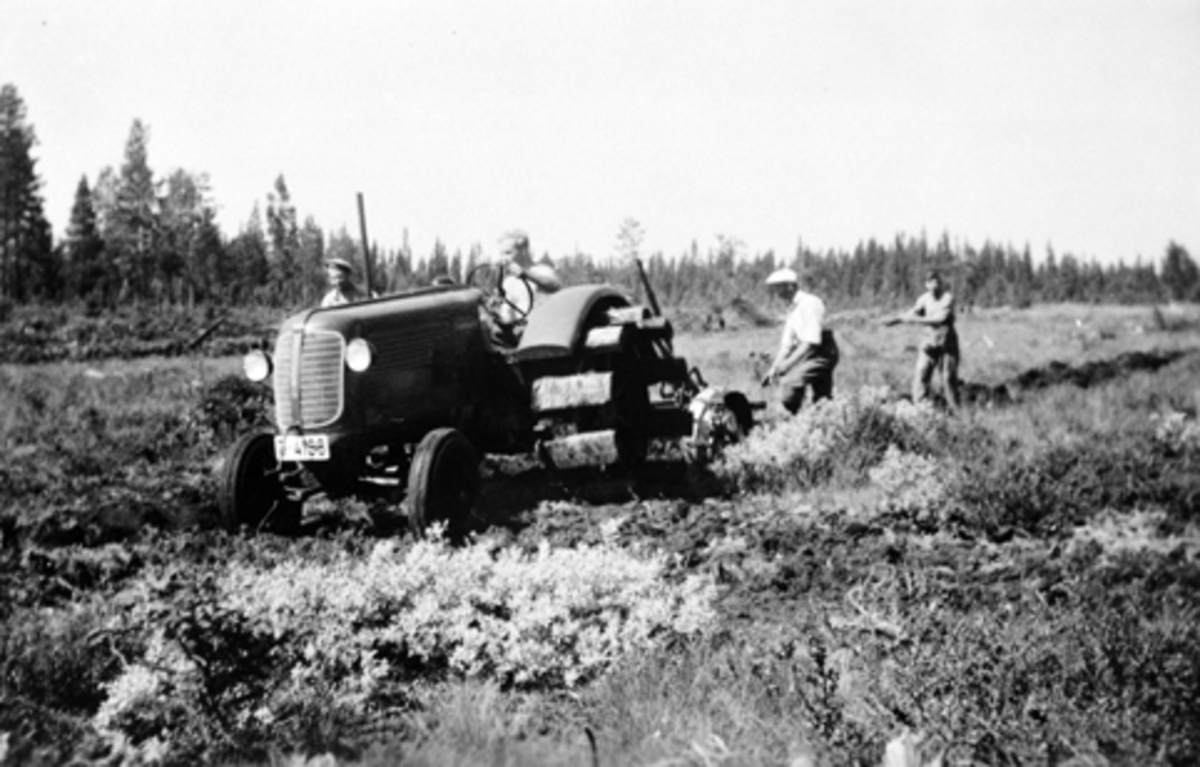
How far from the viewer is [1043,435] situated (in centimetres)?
787

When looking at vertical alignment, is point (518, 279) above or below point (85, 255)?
below

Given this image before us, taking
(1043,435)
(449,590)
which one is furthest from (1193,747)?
(1043,435)

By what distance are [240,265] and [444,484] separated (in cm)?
5560

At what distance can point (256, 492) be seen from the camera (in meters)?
5.97

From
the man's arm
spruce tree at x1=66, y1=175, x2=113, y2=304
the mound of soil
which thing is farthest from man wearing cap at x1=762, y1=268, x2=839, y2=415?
spruce tree at x1=66, y1=175, x2=113, y2=304

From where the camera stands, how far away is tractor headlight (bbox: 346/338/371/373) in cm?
548

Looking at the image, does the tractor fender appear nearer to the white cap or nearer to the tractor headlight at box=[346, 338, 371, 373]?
the tractor headlight at box=[346, 338, 371, 373]

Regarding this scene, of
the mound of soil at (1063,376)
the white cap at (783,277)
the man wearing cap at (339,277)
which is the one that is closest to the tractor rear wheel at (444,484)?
the man wearing cap at (339,277)

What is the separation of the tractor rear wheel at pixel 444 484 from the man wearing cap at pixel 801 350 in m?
3.84

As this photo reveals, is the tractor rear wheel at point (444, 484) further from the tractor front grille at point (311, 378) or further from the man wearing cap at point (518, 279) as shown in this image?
the man wearing cap at point (518, 279)

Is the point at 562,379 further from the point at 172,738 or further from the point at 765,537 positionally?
the point at 172,738

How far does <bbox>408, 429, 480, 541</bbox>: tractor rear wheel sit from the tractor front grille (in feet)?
2.36

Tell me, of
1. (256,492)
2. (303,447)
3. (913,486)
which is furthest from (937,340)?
(256,492)

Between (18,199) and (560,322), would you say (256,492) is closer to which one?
(560,322)
